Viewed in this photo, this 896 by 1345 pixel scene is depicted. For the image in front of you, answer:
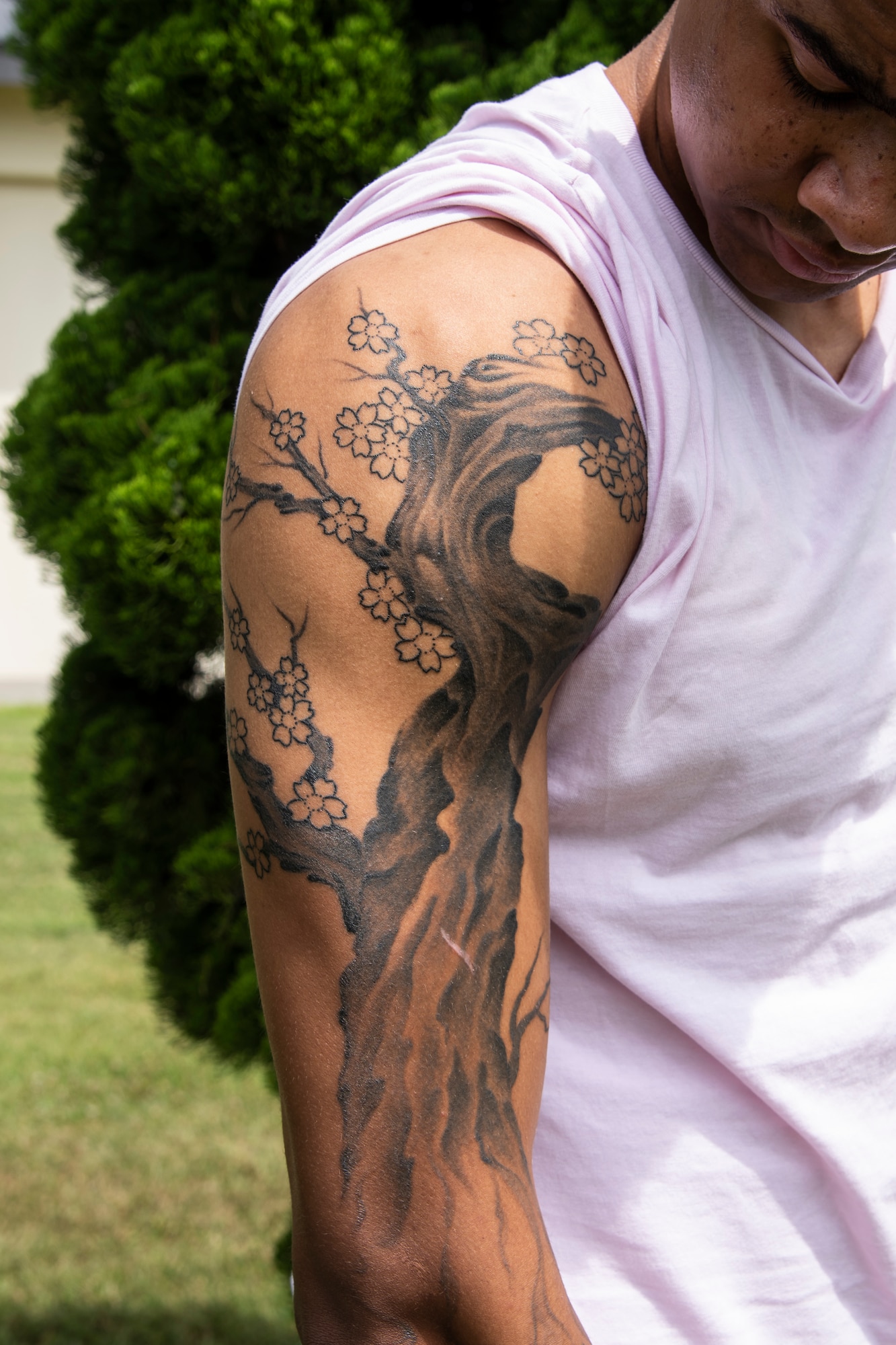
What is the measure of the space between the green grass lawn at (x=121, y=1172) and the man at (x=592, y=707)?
1.92 m

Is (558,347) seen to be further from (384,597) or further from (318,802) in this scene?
(318,802)

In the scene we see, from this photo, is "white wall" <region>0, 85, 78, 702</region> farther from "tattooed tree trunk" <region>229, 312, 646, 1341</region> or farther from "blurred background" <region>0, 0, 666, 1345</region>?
"tattooed tree trunk" <region>229, 312, 646, 1341</region>

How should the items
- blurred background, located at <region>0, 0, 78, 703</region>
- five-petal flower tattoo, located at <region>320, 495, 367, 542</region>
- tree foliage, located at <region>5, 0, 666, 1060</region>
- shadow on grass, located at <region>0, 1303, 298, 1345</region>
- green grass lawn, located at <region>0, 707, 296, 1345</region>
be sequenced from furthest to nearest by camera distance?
blurred background, located at <region>0, 0, 78, 703</region>
green grass lawn, located at <region>0, 707, 296, 1345</region>
shadow on grass, located at <region>0, 1303, 298, 1345</region>
tree foliage, located at <region>5, 0, 666, 1060</region>
five-petal flower tattoo, located at <region>320, 495, 367, 542</region>

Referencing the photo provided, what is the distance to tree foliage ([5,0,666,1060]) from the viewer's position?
2508 millimetres

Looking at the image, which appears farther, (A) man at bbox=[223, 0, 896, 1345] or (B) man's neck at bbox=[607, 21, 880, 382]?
(B) man's neck at bbox=[607, 21, 880, 382]

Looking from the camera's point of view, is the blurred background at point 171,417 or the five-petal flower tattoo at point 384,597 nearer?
the five-petal flower tattoo at point 384,597

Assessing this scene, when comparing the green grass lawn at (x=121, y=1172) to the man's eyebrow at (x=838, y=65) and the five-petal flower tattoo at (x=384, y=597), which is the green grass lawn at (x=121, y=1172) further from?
the man's eyebrow at (x=838, y=65)

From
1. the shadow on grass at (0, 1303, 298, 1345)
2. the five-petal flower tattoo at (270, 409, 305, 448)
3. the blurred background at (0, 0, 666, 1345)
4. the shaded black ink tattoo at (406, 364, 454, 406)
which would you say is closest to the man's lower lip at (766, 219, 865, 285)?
the shaded black ink tattoo at (406, 364, 454, 406)

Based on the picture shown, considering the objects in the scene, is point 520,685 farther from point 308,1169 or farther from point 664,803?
point 308,1169

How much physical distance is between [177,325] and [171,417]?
29cm

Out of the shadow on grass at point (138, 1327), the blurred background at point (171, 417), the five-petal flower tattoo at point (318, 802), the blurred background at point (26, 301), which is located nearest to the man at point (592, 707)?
the five-petal flower tattoo at point (318, 802)

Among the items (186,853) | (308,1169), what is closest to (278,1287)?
(186,853)

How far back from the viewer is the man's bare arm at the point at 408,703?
1.00 m

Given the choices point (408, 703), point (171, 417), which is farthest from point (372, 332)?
point (171, 417)
